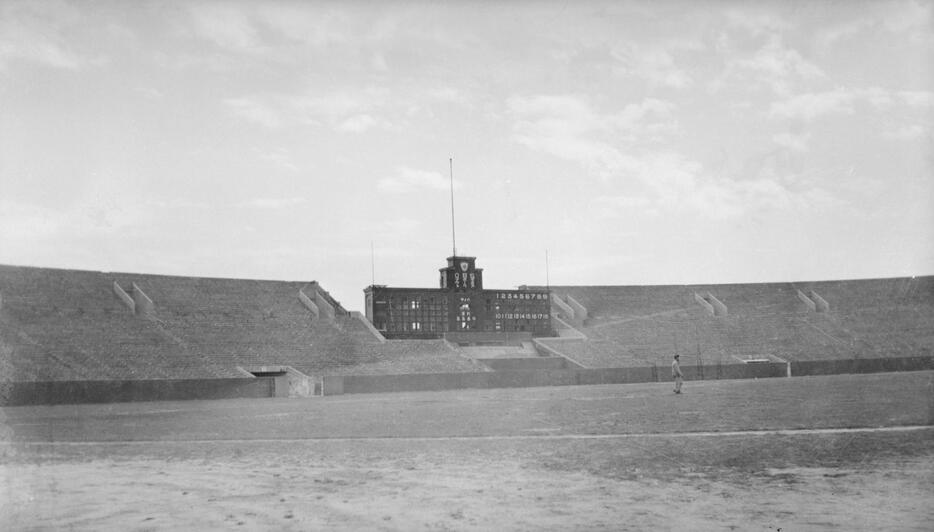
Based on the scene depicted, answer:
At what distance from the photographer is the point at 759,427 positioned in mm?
15828

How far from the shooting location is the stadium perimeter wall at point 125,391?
35.0 metres

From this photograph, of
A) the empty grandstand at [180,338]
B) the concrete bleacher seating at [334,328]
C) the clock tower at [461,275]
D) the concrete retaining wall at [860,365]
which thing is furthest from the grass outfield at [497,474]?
the clock tower at [461,275]

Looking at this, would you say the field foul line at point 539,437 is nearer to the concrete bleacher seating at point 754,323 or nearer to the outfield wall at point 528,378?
the outfield wall at point 528,378

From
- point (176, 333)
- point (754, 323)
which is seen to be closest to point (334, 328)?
point (176, 333)

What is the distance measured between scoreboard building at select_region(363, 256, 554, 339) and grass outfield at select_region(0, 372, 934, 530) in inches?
1475

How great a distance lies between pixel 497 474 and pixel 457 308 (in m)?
49.2

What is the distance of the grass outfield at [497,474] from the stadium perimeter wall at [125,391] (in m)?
17.0

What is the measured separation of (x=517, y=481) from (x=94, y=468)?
6652 millimetres

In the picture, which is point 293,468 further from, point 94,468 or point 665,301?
point 665,301

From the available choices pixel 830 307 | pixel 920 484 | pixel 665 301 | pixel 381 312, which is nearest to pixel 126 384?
pixel 381 312

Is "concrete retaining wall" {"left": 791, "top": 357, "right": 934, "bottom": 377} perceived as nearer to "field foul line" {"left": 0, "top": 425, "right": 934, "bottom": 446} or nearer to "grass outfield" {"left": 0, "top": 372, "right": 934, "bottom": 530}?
"grass outfield" {"left": 0, "top": 372, "right": 934, "bottom": 530}

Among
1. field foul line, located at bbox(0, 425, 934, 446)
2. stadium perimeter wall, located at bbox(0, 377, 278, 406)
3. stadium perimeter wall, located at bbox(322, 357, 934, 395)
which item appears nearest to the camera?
field foul line, located at bbox(0, 425, 934, 446)

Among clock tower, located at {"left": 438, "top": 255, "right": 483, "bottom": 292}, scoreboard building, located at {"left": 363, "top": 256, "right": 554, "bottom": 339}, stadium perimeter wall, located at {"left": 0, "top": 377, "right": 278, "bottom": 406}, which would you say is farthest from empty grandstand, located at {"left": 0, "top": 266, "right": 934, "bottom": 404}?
clock tower, located at {"left": 438, "top": 255, "right": 483, "bottom": 292}

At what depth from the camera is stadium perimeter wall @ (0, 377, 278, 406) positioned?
35031mm
